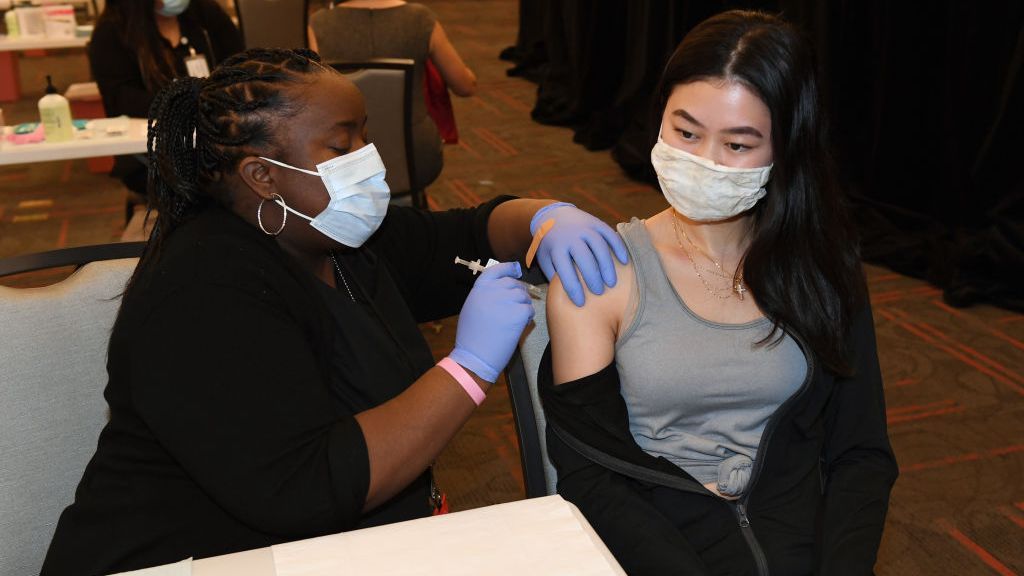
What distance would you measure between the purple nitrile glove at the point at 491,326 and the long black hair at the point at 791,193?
1.23ft

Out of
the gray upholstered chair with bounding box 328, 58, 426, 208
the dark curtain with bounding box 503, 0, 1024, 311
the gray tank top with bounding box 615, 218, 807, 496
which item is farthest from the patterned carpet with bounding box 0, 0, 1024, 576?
the gray tank top with bounding box 615, 218, 807, 496

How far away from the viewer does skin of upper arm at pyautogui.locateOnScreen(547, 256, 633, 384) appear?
1.34 meters

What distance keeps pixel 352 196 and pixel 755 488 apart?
2.25 ft

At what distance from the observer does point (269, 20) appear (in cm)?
430

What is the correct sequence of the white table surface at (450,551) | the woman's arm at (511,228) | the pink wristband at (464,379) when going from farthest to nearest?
the woman's arm at (511,228) → the pink wristband at (464,379) → the white table surface at (450,551)

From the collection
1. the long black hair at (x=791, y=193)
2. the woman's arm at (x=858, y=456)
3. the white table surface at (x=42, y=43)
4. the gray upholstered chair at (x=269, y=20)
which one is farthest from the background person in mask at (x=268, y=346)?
the white table surface at (x=42, y=43)

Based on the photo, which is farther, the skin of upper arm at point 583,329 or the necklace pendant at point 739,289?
the necklace pendant at point 739,289

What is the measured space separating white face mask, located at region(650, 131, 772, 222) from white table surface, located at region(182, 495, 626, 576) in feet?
1.75

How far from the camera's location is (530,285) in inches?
56.4

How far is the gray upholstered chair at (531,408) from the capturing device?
4.59ft

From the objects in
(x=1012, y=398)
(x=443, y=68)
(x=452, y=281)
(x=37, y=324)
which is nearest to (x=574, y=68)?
(x=443, y=68)

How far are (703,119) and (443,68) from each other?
2189mm

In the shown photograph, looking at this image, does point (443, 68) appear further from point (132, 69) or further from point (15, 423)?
point (15, 423)

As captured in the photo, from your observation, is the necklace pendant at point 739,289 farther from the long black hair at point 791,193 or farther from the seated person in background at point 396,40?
the seated person in background at point 396,40
